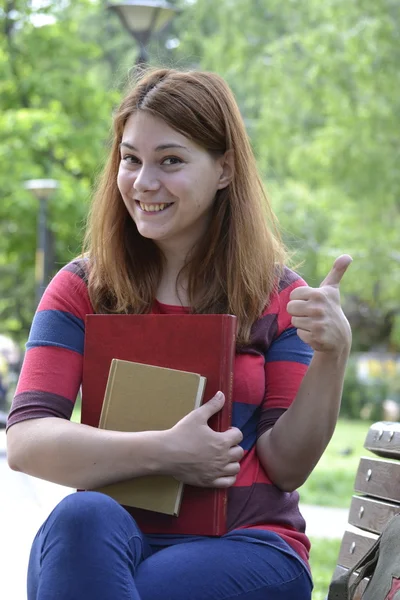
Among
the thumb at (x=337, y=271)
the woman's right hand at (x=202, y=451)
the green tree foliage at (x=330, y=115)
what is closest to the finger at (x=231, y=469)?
the woman's right hand at (x=202, y=451)

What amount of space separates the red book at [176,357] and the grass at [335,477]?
7723 mm

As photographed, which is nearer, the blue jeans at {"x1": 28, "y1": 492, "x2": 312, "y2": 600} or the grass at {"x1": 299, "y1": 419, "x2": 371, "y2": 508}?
the blue jeans at {"x1": 28, "y1": 492, "x2": 312, "y2": 600}

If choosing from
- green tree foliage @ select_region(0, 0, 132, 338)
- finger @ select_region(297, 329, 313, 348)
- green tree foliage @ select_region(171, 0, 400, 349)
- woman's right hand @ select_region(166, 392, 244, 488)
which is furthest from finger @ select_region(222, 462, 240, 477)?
green tree foliage @ select_region(0, 0, 132, 338)

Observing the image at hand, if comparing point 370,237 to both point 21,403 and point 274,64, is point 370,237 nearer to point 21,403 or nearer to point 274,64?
point 274,64

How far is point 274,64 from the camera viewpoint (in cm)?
1967

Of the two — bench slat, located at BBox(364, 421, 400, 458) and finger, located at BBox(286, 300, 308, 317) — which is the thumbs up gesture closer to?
finger, located at BBox(286, 300, 308, 317)

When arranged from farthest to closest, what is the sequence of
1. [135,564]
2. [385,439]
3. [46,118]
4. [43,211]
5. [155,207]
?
[46,118] → [43,211] → [385,439] → [155,207] → [135,564]

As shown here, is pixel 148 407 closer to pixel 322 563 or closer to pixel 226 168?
pixel 226 168

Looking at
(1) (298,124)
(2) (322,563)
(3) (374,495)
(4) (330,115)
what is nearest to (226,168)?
(3) (374,495)

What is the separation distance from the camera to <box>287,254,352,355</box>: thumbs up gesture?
7.40 ft

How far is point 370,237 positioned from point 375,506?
1614 cm

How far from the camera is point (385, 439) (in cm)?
279

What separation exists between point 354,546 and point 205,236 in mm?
930

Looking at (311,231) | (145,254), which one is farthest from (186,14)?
(145,254)
